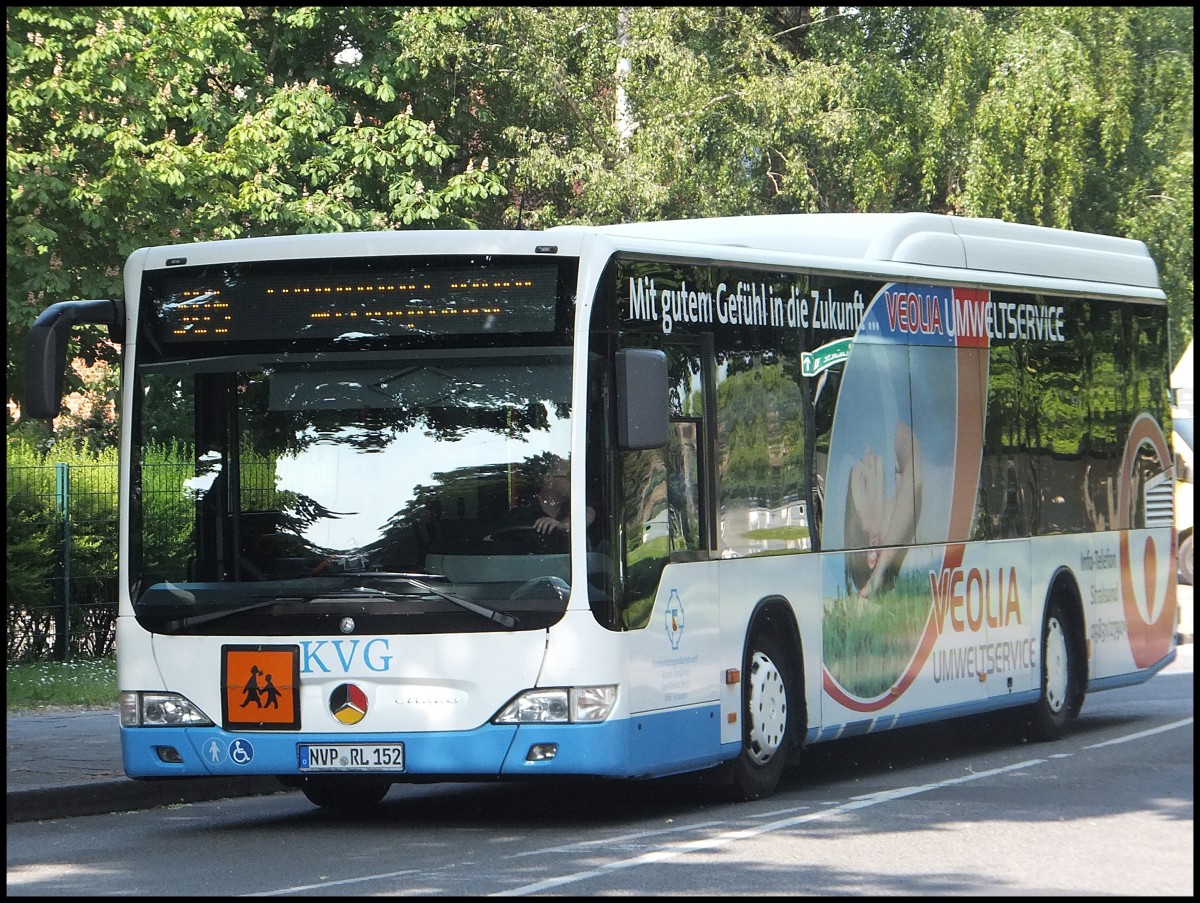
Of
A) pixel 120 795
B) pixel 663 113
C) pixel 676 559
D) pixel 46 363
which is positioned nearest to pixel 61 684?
pixel 120 795

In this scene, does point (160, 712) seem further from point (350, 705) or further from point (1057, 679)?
point (1057, 679)

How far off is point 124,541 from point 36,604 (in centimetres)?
1030

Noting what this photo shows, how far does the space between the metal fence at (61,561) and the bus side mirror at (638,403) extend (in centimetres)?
1140

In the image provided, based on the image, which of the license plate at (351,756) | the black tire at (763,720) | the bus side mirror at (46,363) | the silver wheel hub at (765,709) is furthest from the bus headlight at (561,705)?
the bus side mirror at (46,363)

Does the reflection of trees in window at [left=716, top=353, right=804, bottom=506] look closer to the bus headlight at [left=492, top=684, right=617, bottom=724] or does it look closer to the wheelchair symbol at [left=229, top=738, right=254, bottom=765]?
the bus headlight at [left=492, top=684, right=617, bottom=724]

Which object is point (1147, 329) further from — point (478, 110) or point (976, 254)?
point (478, 110)

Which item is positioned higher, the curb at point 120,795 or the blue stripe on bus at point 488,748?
the blue stripe on bus at point 488,748

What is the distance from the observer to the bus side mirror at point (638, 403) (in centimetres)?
1052

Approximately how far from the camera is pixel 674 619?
1106 centimetres

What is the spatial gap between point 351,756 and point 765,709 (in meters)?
2.44

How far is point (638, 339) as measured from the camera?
1100cm

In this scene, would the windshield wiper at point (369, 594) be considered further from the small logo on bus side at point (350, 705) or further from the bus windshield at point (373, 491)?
the small logo on bus side at point (350, 705)

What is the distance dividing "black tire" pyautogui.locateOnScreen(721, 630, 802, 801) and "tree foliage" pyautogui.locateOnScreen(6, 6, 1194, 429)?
13338mm

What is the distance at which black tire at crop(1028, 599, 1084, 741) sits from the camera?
15.3 meters
